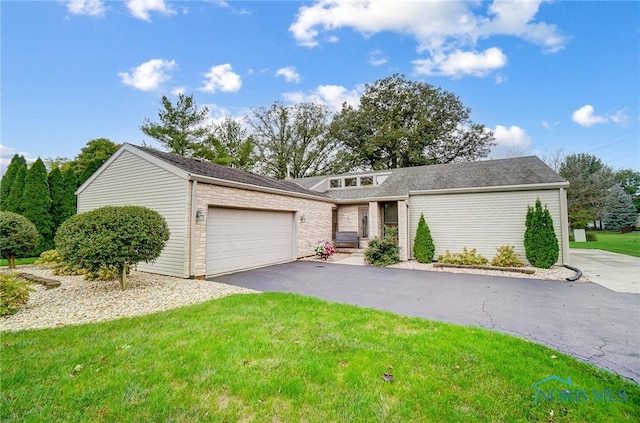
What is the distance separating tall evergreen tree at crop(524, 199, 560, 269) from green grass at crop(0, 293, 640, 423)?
7601mm

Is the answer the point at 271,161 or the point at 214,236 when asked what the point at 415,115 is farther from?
the point at 214,236

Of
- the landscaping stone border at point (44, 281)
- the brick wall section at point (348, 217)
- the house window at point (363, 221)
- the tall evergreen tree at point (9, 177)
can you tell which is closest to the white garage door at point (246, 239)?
the landscaping stone border at point (44, 281)

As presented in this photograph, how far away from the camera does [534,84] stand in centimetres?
1287

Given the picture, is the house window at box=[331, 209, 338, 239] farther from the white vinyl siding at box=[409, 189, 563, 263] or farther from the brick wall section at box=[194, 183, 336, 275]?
the white vinyl siding at box=[409, 189, 563, 263]

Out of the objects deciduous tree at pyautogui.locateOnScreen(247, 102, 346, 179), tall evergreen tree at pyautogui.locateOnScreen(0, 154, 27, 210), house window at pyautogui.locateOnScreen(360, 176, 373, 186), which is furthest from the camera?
deciduous tree at pyautogui.locateOnScreen(247, 102, 346, 179)

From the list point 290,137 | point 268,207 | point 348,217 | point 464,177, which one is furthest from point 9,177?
point 464,177

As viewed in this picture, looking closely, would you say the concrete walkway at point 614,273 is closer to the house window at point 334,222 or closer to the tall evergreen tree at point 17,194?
the house window at point 334,222

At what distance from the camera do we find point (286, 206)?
11.2 m

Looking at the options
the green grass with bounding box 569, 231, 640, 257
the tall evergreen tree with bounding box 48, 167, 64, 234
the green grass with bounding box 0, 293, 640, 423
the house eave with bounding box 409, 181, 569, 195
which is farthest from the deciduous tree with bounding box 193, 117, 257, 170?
the green grass with bounding box 569, 231, 640, 257

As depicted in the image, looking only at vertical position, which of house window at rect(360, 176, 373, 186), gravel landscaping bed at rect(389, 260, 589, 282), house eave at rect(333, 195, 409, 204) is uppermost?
house window at rect(360, 176, 373, 186)

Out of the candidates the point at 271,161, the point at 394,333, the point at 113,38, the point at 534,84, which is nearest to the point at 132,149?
the point at 113,38

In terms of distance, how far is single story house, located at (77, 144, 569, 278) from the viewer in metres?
7.93

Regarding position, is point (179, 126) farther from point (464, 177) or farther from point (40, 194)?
point (464, 177)

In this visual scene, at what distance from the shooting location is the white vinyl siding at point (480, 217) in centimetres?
1046
